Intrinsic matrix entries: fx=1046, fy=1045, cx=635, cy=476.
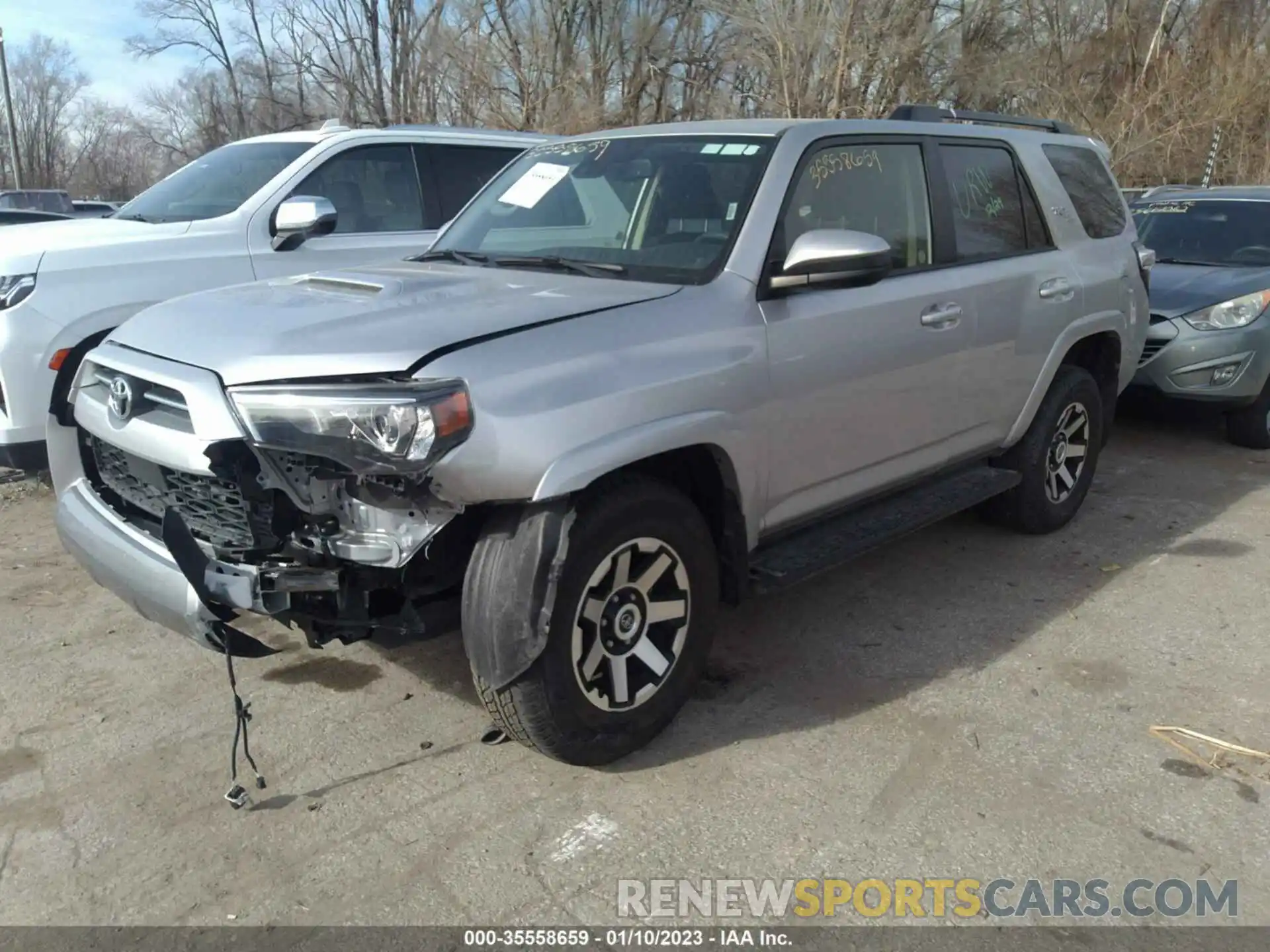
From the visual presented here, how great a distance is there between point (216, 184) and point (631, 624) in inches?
171

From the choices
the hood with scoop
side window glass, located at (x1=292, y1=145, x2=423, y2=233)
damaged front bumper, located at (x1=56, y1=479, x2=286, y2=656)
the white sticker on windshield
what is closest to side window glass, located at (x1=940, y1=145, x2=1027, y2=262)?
the white sticker on windshield

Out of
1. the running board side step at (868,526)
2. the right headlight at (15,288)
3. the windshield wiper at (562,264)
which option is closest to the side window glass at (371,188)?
the right headlight at (15,288)

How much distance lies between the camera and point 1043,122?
546cm

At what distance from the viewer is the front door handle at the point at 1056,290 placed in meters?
4.82

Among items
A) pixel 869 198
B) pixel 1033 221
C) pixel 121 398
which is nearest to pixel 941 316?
pixel 869 198

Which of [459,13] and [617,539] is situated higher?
[459,13]

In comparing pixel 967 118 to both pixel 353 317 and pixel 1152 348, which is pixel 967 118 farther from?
pixel 353 317

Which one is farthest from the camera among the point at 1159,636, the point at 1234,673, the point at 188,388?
the point at 1159,636

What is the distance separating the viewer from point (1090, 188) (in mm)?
5445

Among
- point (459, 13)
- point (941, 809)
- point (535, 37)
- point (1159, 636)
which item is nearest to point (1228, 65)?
point (535, 37)

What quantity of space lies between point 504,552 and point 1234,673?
2872 millimetres

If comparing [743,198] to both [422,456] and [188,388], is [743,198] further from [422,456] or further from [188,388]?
[188,388]

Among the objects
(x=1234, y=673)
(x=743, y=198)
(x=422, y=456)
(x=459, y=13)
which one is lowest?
(x=1234, y=673)

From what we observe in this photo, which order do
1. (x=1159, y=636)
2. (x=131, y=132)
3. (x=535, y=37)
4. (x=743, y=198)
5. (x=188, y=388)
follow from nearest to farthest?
(x=188, y=388) → (x=743, y=198) → (x=1159, y=636) → (x=535, y=37) → (x=131, y=132)
